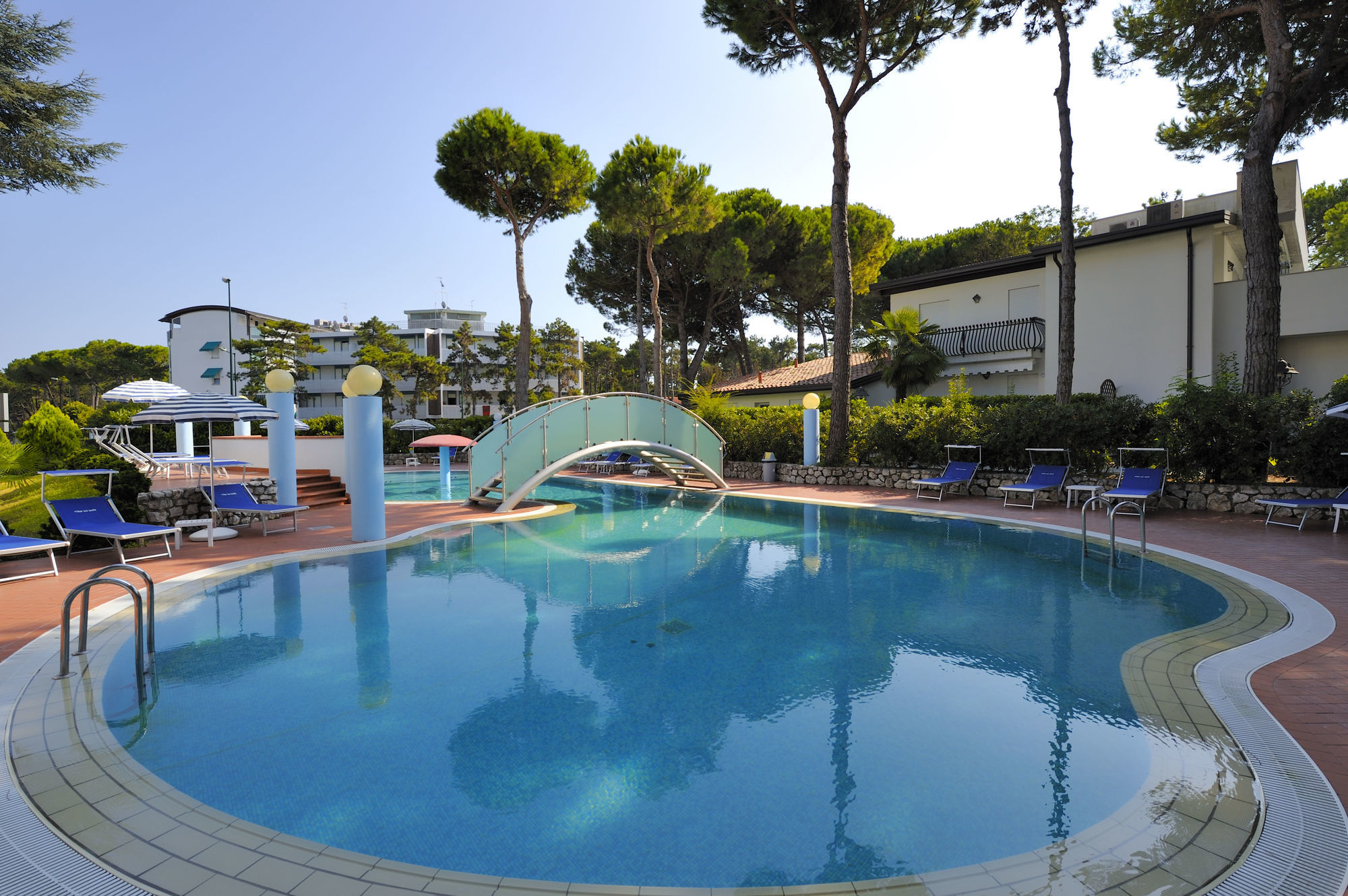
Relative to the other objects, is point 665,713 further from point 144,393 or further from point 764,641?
point 144,393

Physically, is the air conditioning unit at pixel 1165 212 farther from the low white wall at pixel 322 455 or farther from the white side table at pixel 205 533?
the white side table at pixel 205 533

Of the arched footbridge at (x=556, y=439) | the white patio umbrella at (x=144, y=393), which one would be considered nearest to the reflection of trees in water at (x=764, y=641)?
the arched footbridge at (x=556, y=439)

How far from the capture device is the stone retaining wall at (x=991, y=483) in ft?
38.4

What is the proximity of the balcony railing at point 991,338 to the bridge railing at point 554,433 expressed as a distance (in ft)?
46.0

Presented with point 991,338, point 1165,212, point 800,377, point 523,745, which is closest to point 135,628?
point 523,745

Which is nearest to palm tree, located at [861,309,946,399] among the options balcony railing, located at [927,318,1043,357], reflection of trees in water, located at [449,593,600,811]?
balcony railing, located at [927,318,1043,357]

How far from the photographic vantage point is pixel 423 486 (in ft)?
69.7

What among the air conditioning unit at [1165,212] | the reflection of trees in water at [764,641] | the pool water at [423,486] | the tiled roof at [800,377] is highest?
the air conditioning unit at [1165,212]

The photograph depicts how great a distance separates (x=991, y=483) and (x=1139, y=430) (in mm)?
3125

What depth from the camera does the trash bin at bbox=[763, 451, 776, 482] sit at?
2022 centimetres

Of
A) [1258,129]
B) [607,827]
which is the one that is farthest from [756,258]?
[607,827]

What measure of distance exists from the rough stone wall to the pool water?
16.8ft

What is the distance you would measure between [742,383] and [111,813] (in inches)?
1227

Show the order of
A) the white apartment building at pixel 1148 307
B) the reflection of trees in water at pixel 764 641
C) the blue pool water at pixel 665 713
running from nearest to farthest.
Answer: the blue pool water at pixel 665 713, the reflection of trees in water at pixel 764 641, the white apartment building at pixel 1148 307
